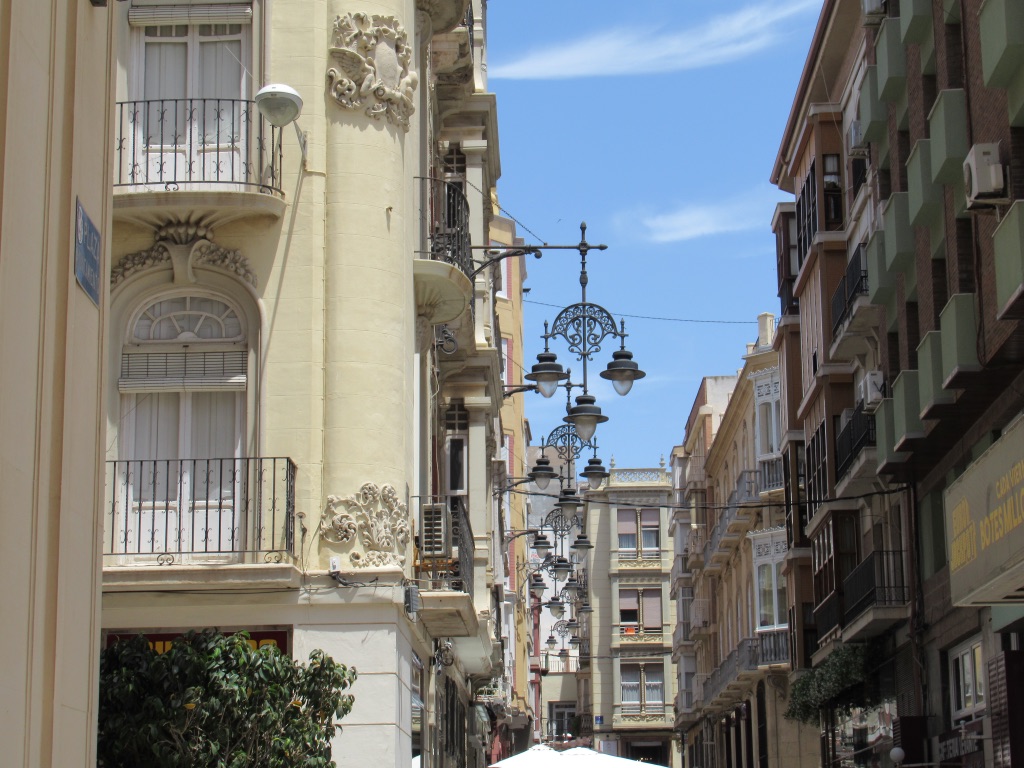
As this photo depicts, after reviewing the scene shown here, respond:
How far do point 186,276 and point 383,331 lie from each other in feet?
6.88

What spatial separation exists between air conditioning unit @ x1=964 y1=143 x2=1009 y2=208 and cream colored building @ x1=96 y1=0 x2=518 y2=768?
6.40 m

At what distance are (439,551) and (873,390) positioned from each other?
1175cm

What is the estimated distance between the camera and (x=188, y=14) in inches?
711

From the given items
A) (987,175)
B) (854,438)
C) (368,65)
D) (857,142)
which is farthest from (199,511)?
(857,142)

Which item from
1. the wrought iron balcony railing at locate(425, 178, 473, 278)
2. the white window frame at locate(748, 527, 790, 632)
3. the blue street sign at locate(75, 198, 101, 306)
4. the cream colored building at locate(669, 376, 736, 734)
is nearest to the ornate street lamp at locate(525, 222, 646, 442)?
the wrought iron balcony railing at locate(425, 178, 473, 278)

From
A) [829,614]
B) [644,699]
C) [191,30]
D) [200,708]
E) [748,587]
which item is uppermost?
[191,30]

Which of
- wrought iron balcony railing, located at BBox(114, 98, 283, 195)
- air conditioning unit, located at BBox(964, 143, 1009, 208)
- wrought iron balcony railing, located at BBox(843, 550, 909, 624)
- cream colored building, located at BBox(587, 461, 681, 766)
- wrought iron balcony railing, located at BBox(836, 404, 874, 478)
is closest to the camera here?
wrought iron balcony railing, located at BBox(114, 98, 283, 195)

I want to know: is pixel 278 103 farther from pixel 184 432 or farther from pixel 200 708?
pixel 200 708

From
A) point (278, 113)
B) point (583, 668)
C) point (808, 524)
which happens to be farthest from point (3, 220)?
point (583, 668)

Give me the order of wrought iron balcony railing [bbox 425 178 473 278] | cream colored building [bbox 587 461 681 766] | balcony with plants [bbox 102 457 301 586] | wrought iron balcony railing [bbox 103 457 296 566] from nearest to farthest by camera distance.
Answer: balcony with plants [bbox 102 457 301 586] → wrought iron balcony railing [bbox 103 457 296 566] → wrought iron balcony railing [bbox 425 178 473 278] → cream colored building [bbox 587 461 681 766]

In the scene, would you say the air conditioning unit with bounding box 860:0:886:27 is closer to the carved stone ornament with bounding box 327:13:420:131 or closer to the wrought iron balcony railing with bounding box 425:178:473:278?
the wrought iron balcony railing with bounding box 425:178:473:278

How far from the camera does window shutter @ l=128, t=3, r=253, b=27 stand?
18.0 metres

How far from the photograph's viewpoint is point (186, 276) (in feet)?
57.6

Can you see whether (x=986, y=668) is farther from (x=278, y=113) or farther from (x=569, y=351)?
(x=278, y=113)
